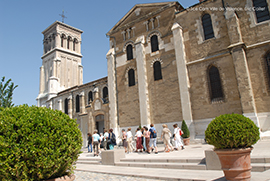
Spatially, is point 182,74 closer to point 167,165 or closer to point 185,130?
point 185,130

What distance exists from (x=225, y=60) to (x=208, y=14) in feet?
14.4

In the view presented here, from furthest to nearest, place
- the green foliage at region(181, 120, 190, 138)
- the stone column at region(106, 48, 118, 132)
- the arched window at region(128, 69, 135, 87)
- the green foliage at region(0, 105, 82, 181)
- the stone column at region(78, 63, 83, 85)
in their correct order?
the stone column at region(78, 63, 83, 85)
the stone column at region(106, 48, 118, 132)
the arched window at region(128, 69, 135, 87)
the green foliage at region(181, 120, 190, 138)
the green foliage at region(0, 105, 82, 181)

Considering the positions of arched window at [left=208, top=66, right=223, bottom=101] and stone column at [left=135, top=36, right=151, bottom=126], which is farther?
stone column at [left=135, top=36, right=151, bottom=126]

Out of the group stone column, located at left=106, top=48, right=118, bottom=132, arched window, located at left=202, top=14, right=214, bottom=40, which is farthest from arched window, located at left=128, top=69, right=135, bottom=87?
arched window, located at left=202, top=14, right=214, bottom=40

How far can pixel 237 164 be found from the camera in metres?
4.75

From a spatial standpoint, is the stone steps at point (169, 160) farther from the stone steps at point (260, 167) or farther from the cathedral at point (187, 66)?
the cathedral at point (187, 66)

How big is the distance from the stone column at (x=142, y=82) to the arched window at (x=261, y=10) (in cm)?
973

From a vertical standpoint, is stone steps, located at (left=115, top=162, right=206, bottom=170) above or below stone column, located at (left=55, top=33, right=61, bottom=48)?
below

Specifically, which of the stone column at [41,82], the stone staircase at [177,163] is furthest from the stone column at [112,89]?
the stone column at [41,82]

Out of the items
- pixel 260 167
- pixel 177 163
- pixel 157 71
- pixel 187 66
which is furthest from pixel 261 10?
pixel 177 163

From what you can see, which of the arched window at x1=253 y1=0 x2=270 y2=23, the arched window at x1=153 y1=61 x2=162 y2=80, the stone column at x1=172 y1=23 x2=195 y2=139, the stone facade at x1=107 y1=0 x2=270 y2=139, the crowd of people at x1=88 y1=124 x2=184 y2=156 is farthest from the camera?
the arched window at x1=153 y1=61 x2=162 y2=80

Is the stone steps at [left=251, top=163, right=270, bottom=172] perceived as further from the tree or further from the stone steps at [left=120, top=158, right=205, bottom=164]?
the tree

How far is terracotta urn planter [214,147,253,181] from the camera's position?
4695 millimetres

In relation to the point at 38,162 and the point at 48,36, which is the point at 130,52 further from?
the point at 48,36
